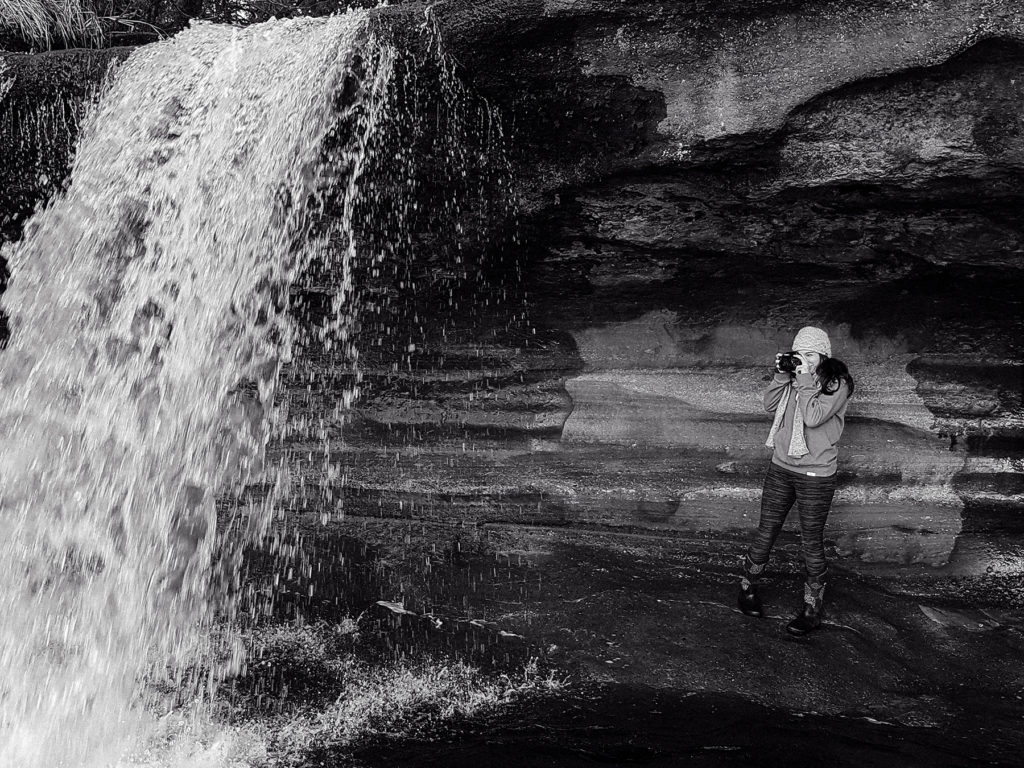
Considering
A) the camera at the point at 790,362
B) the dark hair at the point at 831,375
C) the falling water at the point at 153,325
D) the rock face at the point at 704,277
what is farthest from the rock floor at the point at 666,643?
the camera at the point at 790,362

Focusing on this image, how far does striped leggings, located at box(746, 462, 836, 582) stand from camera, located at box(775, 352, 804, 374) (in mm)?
620

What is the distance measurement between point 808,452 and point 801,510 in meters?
0.36

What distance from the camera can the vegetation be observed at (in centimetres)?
557

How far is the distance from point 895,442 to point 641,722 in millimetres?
3018

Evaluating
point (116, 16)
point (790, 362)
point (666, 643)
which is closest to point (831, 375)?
point (790, 362)

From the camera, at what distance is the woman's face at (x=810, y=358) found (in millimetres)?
4414

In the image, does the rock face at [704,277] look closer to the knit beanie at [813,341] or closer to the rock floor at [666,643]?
the rock floor at [666,643]

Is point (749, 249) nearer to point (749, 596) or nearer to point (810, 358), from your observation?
point (810, 358)

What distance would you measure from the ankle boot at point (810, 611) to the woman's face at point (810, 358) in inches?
51.6

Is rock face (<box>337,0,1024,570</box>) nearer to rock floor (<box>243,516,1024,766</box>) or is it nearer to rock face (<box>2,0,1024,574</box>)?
rock face (<box>2,0,1024,574</box>)

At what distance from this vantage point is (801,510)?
4.41 metres

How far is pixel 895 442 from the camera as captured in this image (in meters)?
5.42

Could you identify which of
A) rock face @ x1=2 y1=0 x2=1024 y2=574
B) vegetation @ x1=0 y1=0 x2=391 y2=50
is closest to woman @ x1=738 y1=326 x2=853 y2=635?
rock face @ x1=2 y1=0 x2=1024 y2=574

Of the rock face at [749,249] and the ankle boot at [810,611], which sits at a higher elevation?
the rock face at [749,249]
